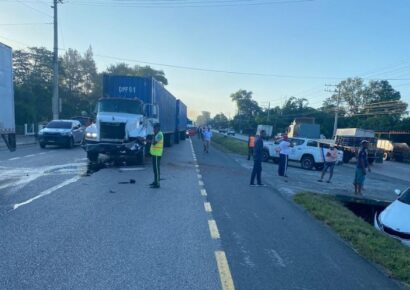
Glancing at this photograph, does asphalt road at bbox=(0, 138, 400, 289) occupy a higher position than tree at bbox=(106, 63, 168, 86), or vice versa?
tree at bbox=(106, 63, 168, 86)

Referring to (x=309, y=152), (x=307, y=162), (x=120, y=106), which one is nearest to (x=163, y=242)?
(x=120, y=106)

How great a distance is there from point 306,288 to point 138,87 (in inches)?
649

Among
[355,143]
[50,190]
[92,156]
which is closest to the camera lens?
[50,190]

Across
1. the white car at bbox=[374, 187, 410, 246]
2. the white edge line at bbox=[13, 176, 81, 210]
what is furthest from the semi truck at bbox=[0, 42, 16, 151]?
the white car at bbox=[374, 187, 410, 246]

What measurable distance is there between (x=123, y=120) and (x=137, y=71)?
284 ft

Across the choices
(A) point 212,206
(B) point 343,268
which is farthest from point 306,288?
(A) point 212,206

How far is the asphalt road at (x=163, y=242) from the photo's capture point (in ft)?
15.8

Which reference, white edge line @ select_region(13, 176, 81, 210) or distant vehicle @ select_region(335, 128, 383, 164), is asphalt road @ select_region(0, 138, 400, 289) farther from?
distant vehicle @ select_region(335, 128, 383, 164)

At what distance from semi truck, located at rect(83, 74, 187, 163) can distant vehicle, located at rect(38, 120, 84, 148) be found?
6762mm

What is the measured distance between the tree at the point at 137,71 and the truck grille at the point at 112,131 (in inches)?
2833

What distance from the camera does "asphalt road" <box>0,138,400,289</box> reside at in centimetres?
480

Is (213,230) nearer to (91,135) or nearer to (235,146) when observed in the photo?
(91,135)

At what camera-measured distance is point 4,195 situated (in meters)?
9.55

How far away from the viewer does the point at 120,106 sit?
698 inches
